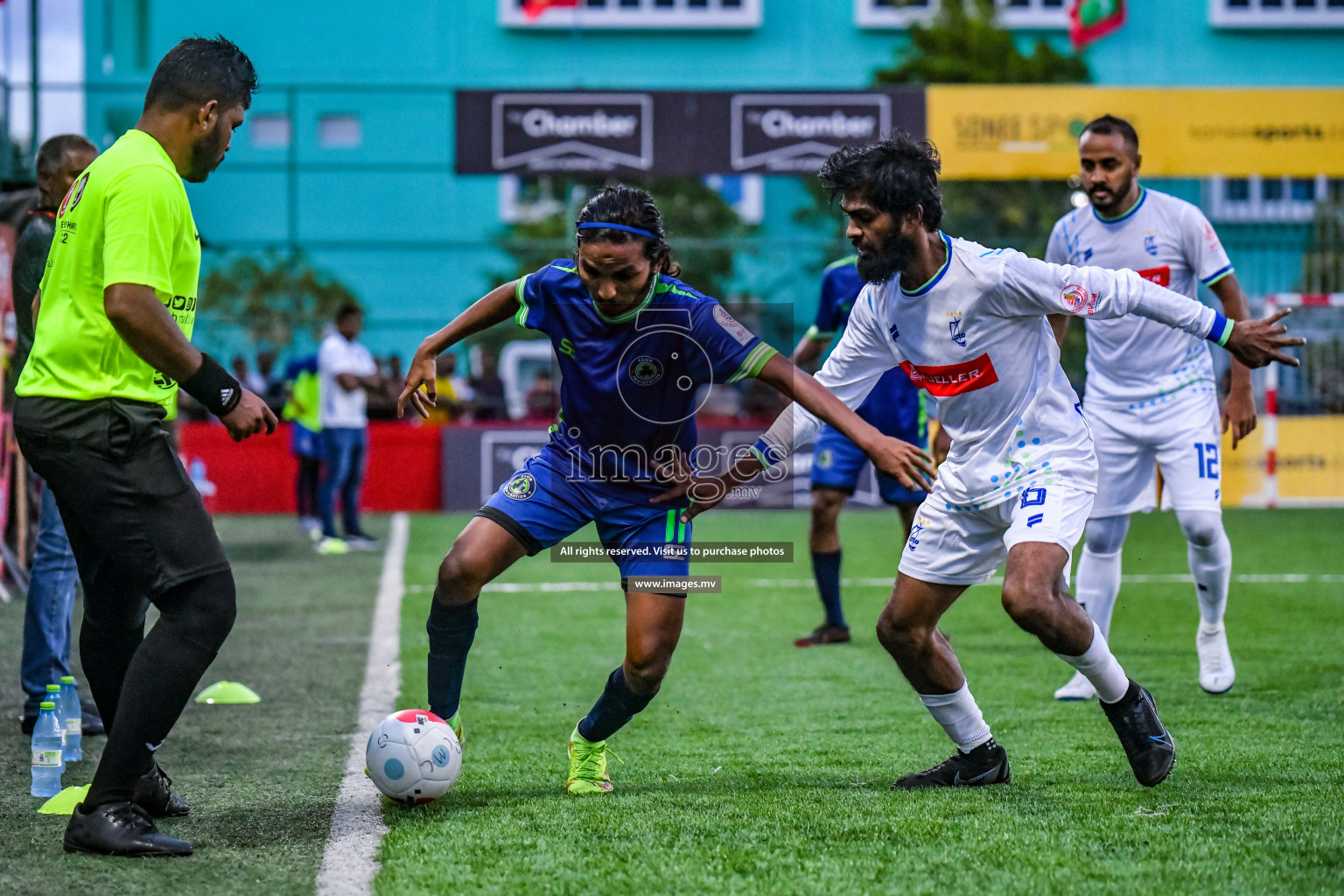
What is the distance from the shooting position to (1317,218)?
729 inches

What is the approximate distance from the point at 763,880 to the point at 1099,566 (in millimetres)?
3382

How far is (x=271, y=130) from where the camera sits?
20.6m

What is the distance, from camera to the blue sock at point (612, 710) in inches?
183

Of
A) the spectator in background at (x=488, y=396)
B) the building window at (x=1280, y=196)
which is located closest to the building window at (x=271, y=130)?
the spectator in background at (x=488, y=396)

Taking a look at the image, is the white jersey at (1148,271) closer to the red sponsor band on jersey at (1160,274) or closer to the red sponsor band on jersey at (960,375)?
the red sponsor band on jersey at (1160,274)

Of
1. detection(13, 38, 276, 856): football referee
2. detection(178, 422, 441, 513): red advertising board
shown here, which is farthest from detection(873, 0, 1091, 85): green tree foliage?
detection(13, 38, 276, 856): football referee

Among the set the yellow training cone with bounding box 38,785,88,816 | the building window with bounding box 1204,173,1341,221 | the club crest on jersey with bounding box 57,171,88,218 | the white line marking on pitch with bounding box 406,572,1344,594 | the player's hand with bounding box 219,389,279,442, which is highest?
the building window with bounding box 1204,173,1341,221

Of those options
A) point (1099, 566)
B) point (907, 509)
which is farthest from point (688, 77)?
point (1099, 566)

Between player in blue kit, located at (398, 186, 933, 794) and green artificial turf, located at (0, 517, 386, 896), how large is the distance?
687mm

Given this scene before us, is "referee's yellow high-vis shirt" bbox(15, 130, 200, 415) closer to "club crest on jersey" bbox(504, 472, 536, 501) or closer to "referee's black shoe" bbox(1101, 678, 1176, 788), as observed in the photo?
"club crest on jersey" bbox(504, 472, 536, 501)

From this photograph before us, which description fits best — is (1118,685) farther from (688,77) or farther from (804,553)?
(688,77)

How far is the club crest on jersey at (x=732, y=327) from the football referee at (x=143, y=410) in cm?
135

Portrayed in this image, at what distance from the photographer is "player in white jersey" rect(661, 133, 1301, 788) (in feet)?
14.7

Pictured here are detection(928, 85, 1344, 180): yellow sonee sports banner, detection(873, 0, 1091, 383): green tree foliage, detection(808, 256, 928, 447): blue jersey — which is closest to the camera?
detection(808, 256, 928, 447): blue jersey
